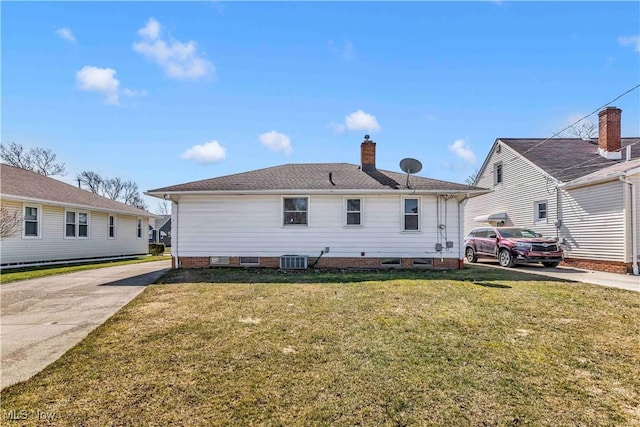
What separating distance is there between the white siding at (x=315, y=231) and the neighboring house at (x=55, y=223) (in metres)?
6.85

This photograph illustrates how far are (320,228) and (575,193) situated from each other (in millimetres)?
10533

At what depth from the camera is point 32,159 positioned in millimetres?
38969

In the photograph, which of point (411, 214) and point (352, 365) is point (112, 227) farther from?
point (352, 365)

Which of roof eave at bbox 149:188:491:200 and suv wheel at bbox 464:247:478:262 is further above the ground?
roof eave at bbox 149:188:491:200

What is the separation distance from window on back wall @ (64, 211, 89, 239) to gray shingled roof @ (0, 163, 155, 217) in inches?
25.5

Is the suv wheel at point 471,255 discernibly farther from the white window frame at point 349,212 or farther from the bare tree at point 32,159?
the bare tree at point 32,159

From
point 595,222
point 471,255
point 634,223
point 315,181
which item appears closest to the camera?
point 634,223

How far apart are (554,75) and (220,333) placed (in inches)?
616

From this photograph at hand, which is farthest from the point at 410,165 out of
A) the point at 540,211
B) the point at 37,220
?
the point at 37,220

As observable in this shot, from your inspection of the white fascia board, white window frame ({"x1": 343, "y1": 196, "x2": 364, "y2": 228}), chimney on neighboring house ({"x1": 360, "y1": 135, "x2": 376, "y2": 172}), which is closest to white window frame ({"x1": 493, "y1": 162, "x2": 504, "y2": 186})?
chimney on neighboring house ({"x1": 360, "y1": 135, "x2": 376, "y2": 172})

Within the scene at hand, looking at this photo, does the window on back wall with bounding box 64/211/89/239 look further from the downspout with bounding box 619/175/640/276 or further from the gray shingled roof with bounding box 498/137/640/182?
the downspout with bounding box 619/175/640/276

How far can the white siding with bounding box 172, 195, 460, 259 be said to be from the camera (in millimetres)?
12367

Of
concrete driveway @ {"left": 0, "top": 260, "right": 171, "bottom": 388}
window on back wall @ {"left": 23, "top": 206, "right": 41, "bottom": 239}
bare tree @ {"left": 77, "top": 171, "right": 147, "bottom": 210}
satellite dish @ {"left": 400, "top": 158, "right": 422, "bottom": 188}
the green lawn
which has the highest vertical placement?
bare tree @ {"left": 77, "top": 171, "right": 147, "bottom": 210}
